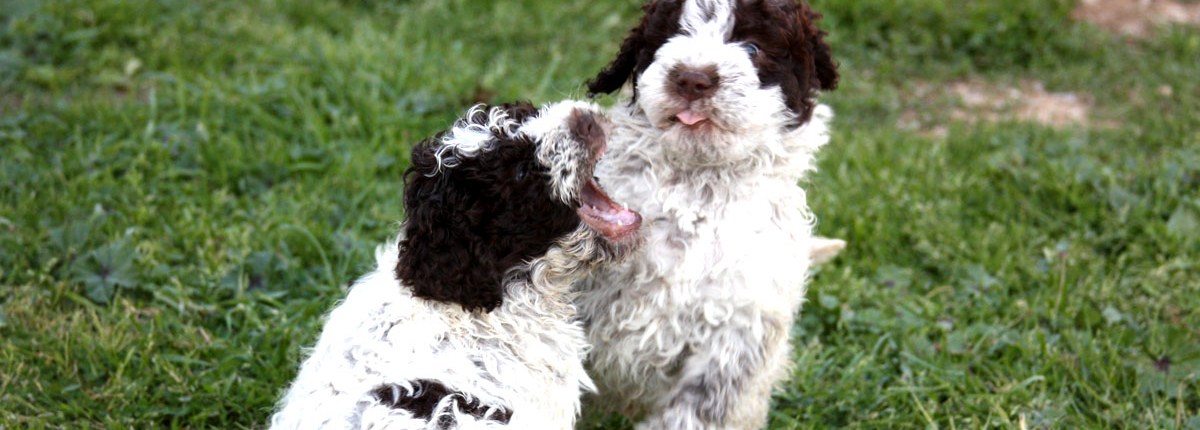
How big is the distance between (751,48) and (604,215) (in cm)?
62

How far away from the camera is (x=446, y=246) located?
9.30 feet

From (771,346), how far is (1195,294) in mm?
2178

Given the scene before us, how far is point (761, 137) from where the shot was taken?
10.5ft

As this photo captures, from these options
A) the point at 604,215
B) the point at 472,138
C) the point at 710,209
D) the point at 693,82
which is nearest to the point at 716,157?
the point at 710,209

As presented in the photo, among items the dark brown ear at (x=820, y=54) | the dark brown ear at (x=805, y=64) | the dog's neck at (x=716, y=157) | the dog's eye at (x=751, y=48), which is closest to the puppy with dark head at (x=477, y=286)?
the dog's neck at (x=716, y=157)

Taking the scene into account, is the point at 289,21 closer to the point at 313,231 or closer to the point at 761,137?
the point at 313,231

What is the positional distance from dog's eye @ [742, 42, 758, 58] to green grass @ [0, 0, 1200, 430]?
0.59 metres

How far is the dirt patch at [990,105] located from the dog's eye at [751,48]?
11.1 feet

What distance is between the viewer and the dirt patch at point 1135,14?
728cm

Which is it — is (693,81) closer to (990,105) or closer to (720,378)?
(720,378)

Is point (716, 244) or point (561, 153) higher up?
point (561, 153)

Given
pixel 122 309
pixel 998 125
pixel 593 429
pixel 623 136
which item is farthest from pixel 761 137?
pixel 998 125

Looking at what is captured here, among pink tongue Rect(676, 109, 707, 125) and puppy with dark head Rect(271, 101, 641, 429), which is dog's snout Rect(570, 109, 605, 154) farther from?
pink tongue Rect(676, 109, 707, 125)

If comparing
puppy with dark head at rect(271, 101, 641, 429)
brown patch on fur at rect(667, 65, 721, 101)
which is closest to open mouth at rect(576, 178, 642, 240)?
puppy with dark head at rect(271, 101, 641, 429)
